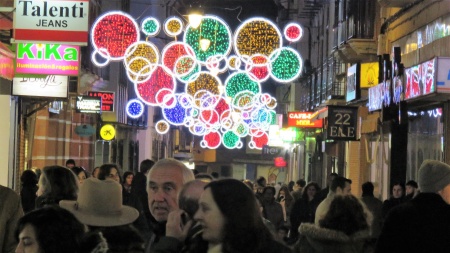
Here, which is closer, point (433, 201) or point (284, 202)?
point (433, 201)

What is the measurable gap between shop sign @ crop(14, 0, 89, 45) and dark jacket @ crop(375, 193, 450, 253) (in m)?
9.20

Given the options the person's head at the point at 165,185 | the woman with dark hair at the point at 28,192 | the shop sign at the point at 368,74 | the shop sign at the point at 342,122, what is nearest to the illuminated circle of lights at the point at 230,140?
the shop sign at the point at 368,74

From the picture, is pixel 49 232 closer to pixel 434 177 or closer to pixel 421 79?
pixel 434 177

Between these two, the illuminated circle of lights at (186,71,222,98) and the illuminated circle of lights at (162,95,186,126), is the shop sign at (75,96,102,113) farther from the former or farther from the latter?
the illuminated circle of lights at (186,71,222,98)

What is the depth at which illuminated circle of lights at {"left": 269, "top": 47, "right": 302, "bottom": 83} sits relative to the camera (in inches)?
822

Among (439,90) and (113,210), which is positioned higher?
(439,90)

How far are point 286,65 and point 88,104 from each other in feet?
52.4

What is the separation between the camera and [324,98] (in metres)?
47.7

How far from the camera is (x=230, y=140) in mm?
49531

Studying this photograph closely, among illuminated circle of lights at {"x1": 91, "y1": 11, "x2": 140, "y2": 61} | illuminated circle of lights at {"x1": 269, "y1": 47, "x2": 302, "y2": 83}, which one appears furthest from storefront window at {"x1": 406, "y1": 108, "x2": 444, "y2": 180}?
illuminated circle of lights at {"x1": 91, "y1": 11, "x2": 140, "y2": 61}

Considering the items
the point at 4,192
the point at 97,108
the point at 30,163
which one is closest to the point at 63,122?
the point at 97,108

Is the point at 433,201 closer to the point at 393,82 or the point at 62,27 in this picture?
the point at 62,27

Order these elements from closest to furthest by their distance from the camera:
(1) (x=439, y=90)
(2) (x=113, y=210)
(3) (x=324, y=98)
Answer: (2) (x=113, y=210)
(1) (x=439, y=90)
(3) (x=324, y=98)

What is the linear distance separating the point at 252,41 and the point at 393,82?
198 inches
